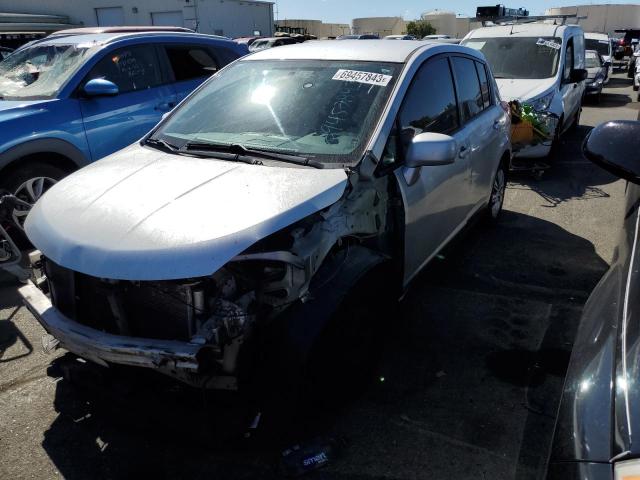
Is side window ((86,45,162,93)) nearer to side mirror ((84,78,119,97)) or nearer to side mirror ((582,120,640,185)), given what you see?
side mirror ((84,78,119,97))

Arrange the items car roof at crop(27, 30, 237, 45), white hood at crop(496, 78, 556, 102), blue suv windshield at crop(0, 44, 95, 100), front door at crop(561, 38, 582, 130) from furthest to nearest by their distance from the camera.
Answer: front door at crop(561, 38, 582, 130) < white hood at crop(496, 78, 556, 102) < car roof at crop(27, 30, 237, 45) < blue suv windshield at crop(0, 44, 95, 100)

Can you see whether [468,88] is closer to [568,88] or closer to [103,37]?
[103,37]

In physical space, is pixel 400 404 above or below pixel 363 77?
below

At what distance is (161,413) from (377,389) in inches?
50.4

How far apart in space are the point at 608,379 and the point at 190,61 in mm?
5783

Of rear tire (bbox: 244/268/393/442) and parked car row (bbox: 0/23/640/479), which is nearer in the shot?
parked car row (bbox: 0/23/640/479)

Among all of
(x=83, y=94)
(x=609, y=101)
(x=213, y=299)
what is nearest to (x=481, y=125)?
(x=213, y=299)

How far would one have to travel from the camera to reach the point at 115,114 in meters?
5.19

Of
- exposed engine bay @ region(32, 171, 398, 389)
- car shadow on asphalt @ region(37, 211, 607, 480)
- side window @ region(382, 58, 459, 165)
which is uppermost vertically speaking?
side window @ region(382, 58, 459, 165)

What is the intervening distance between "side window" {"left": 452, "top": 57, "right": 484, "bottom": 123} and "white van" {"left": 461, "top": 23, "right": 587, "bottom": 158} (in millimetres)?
3168

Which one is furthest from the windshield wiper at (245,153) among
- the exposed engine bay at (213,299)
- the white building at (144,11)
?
the white building at (144,11)

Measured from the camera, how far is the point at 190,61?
6078 mm

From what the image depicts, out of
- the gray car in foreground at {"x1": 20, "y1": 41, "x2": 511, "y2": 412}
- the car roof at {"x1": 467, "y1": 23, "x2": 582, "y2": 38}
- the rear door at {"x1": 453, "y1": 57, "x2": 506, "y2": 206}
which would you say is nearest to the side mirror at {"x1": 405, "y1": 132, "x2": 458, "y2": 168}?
the gray car in foreground at {"x1": 20, "y1": 41, "x2": 511, "y2": 412}

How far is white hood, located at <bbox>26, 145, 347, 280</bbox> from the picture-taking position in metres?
2.03
